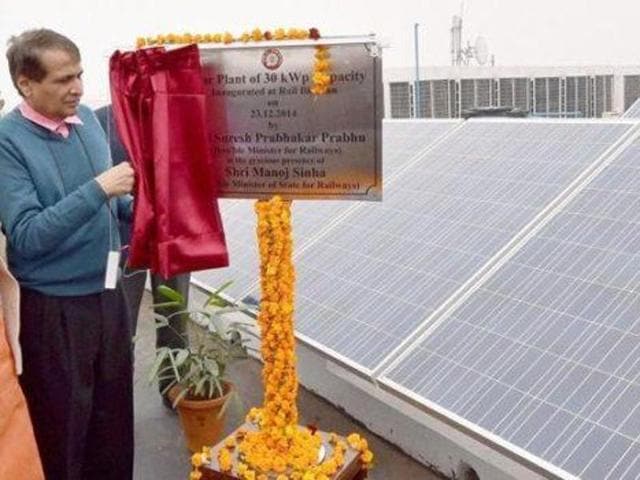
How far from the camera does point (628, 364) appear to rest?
1.98 metres

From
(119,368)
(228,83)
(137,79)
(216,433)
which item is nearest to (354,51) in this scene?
(228,83)

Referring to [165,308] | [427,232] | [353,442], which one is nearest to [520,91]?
[427,232]

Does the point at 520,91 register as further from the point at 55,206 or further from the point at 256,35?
the point at 55,206

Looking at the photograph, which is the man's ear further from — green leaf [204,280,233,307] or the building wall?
the building wall

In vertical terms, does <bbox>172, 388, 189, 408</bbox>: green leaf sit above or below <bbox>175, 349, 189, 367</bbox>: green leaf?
below

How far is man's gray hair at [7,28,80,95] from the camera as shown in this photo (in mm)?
2012

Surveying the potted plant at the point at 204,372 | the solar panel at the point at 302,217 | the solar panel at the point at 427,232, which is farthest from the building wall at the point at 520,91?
the potted plant at the point at 204,372

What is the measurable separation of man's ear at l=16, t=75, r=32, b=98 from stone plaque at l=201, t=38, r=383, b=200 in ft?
1.78

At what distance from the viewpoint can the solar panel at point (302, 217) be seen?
11.4 feet

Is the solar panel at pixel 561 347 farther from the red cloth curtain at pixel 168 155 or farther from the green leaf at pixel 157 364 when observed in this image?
the green leaf at pixel 157 364

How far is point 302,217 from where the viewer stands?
148 inches

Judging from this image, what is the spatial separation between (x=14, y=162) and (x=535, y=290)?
1.67 metres

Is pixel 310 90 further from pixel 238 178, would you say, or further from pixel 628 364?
pixel 628 364

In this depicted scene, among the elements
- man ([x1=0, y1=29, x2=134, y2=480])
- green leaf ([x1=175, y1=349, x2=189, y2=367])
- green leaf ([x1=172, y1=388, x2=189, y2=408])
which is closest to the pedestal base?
man ([x1=0, y1=29, x2=134, y2=480])
